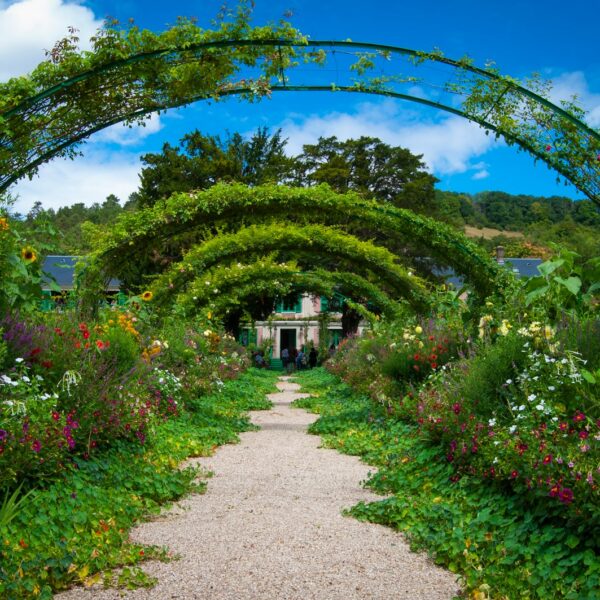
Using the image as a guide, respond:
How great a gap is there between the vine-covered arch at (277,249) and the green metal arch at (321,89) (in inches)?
195

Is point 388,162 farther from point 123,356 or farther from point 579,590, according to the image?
point 579,590

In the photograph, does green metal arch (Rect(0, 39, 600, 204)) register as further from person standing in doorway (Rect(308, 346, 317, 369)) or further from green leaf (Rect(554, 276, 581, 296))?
person standing in doorway (Rect(308, 346, 317, 369))

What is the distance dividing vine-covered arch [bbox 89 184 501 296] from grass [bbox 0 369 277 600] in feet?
11.0

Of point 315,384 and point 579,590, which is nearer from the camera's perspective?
point 579,590

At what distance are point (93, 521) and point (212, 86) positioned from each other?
440 cm

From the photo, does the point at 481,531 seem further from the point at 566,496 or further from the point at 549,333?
the point at 549,333

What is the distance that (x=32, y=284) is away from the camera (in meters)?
5.33

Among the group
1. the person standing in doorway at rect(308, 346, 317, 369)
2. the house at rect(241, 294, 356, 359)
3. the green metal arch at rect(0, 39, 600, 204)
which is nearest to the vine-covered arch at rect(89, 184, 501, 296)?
the green metal arch at rect(0, 39, 600, 204)

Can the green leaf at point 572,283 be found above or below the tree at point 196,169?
below

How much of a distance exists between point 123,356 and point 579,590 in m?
4.83

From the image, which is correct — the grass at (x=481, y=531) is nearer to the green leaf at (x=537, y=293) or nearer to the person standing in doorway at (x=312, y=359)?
the green leaf at (x=537, y=293)

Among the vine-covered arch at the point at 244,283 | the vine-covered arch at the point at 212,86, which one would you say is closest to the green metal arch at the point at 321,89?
the vine-covered arch at the point at 212,86

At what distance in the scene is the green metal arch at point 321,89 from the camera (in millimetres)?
5820

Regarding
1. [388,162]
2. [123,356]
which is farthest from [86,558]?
[388,162]
